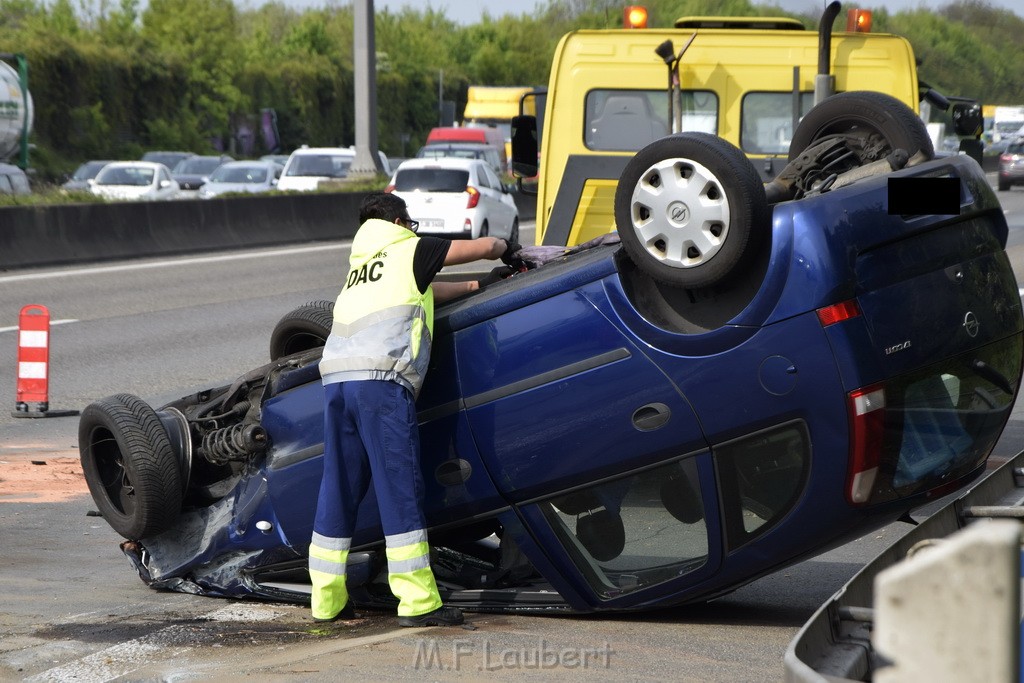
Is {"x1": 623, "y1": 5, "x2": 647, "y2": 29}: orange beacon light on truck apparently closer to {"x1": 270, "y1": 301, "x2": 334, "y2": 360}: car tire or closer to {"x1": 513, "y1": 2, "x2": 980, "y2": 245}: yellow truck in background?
{"x1": 513, "y1": 2, "x2": 980, "y2": 245}: yellow truck in background

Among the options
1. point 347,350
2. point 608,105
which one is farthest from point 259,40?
point 347,350

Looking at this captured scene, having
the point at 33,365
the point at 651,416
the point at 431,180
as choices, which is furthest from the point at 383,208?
the point at 431,180

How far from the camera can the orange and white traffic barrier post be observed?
10.1m

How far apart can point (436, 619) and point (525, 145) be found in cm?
569

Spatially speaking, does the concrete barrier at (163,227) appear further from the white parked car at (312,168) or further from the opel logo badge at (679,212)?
the opel logo badge at (679,212)

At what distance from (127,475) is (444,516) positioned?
143 cm

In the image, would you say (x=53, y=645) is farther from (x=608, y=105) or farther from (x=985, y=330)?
(x=608, y=105)

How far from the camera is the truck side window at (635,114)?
1005 cm

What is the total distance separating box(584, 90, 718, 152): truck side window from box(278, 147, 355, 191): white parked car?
21295 mm

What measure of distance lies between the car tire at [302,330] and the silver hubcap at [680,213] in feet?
6.98

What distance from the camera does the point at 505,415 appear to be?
16.0 feet

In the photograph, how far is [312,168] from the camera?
31.6m

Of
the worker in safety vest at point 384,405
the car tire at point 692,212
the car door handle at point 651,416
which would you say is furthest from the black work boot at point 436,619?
the car tire at point 692,212

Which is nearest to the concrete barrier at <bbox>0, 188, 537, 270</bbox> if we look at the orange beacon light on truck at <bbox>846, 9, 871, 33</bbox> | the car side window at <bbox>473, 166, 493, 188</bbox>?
the car side window at <bbox>473, 166, 493, 188</bbox>
